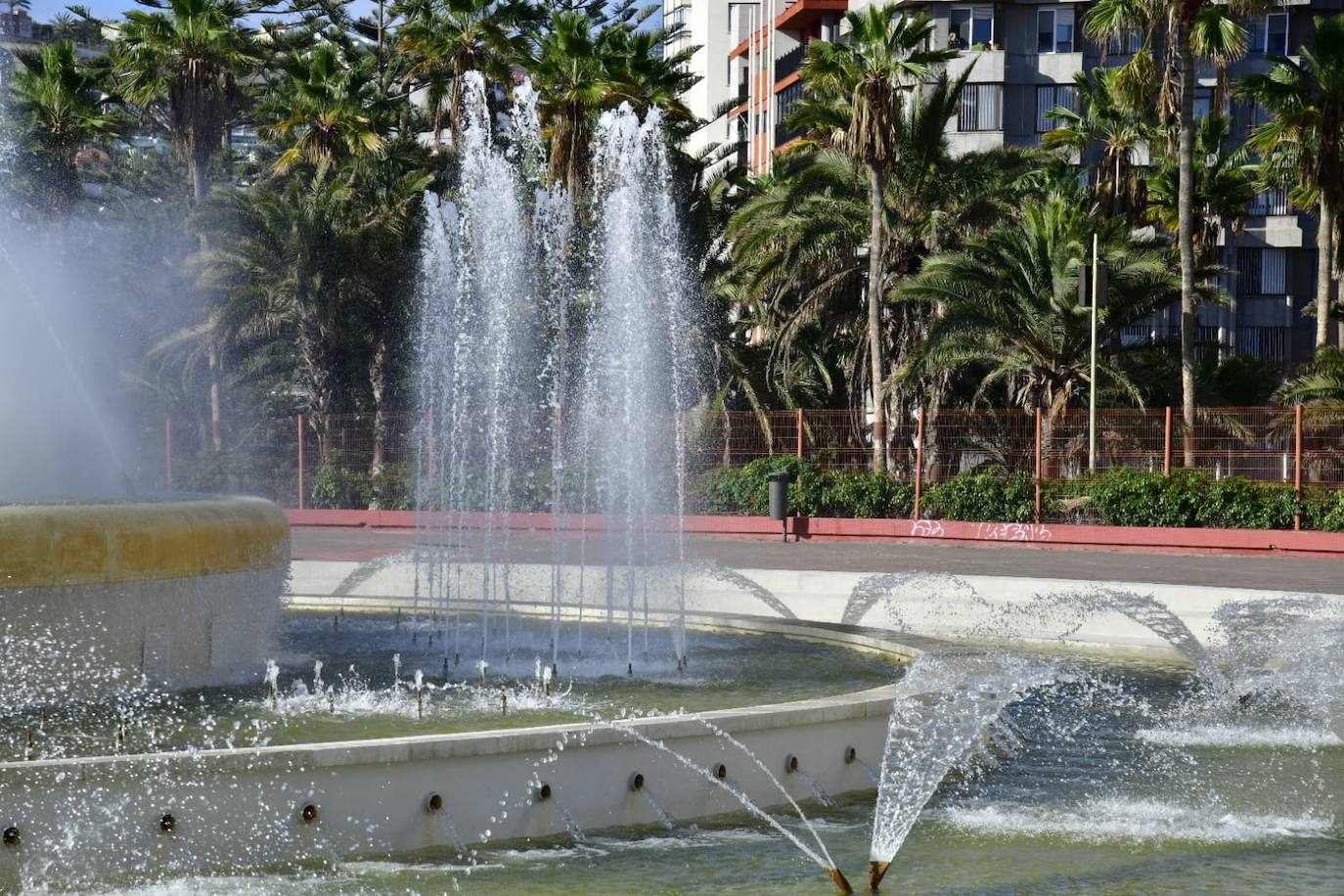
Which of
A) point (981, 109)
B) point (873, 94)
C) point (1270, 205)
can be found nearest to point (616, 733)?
point (873, 94)

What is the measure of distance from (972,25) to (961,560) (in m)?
27.9

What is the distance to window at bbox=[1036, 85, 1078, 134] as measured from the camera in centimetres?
4616

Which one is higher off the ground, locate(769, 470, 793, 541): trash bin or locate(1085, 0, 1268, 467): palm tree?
locate(1085, 0, 1268, 467): palm tree

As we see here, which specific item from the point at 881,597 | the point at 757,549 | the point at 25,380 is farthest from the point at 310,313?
the point at 25,380

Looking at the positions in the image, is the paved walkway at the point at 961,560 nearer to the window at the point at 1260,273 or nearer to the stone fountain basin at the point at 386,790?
the stone fountain basin at the point at 386,790

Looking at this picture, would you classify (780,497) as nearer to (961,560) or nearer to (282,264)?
(961,560)

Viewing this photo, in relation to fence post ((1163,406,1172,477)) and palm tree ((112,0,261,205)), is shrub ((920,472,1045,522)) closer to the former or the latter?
fence post ((1163,406,1172,477))

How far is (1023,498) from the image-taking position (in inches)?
999

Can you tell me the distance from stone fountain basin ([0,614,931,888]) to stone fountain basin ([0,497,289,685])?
2381 mm

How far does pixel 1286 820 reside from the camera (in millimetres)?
8414

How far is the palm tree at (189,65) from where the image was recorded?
37.6m

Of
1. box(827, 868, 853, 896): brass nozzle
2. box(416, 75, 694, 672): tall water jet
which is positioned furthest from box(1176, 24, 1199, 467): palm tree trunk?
box(827, 868, 853, 896): brass nozzle

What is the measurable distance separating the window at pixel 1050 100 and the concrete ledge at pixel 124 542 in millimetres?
39172

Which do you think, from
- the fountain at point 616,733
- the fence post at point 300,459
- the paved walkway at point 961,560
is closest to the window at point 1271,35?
the paved walkway at point 961,560
